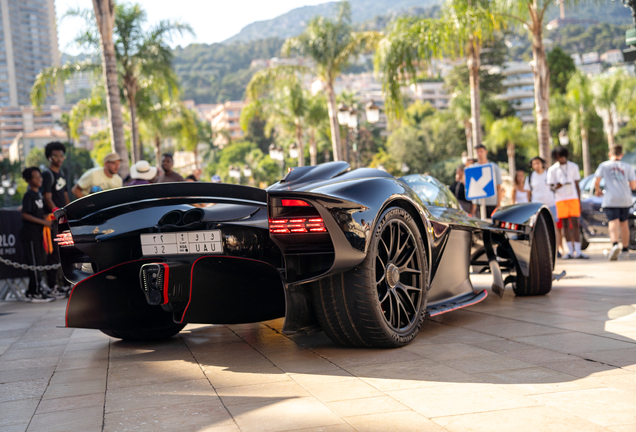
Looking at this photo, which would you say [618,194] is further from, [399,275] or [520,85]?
[520,85]

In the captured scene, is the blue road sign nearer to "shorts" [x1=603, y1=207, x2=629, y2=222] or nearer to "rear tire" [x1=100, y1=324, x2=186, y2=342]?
"shorts" [x1=603, y1=207, x2=629, y2=222]

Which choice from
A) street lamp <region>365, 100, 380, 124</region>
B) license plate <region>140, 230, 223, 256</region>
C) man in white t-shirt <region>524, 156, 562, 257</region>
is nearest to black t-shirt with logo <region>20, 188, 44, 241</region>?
license plate <region>140, 230, 223, 256</region>

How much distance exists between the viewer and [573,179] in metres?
10.2

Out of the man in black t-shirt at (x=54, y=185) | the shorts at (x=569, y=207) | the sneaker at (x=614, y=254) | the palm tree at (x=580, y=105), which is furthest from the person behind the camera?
the palm tree at (x=580, y=105)

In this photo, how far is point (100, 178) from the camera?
8070mm

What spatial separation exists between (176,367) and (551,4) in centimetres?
1586

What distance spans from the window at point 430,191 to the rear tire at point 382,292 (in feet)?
2.89

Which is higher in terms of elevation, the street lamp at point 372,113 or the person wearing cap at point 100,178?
the street lamp at point 372,113

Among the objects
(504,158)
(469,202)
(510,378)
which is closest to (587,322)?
(510,378)

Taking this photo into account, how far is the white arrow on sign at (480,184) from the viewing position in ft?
25.3

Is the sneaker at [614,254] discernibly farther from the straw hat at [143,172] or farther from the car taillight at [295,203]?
the car taillight at [295,203]

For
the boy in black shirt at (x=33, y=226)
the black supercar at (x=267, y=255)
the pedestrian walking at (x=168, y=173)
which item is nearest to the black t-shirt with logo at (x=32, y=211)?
the boy in black shirt at (x=33, y=226)

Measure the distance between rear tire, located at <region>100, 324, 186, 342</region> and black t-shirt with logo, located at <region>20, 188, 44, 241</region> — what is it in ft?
15.1

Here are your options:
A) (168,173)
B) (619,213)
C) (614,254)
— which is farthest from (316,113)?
(168,173)
